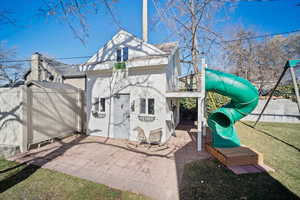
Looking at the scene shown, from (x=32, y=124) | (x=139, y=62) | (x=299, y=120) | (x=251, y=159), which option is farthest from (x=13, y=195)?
(x=299, y=120)

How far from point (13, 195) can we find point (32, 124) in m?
3.12

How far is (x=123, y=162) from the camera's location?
4.05 m

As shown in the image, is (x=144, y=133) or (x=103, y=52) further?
(x=103, y=52)

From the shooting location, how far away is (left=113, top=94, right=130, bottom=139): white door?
629 centimetres

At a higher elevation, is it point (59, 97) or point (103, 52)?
point (103, 52)

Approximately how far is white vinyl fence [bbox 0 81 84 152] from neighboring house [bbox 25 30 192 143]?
1338mm

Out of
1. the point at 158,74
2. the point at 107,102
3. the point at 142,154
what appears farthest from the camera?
the point at 107,102

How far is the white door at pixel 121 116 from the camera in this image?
629 centimetres

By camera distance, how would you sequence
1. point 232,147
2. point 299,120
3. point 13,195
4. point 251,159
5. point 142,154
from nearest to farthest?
point 13,195
point 251,159
point 232,147
point 142,154
point 299,120

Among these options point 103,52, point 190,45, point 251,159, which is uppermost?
point 190,45

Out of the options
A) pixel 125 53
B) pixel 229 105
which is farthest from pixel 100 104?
pixel 229 105

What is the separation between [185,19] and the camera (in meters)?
9.05

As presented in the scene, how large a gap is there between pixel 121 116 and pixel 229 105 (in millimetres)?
4709

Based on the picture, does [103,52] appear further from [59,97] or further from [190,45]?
[190,45]
